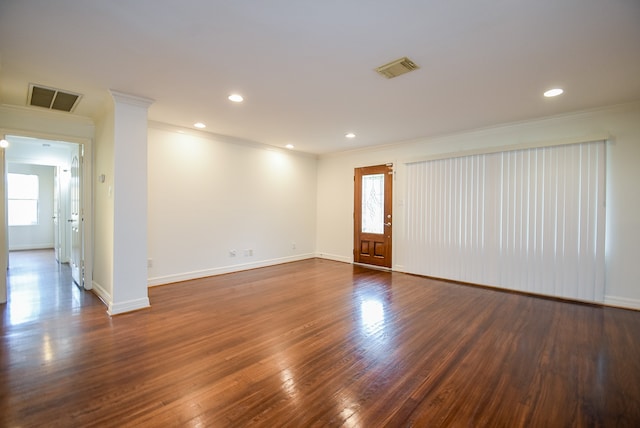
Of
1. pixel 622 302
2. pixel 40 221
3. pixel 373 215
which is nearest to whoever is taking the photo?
pixel 622 302

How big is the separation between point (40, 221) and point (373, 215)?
9777 mm

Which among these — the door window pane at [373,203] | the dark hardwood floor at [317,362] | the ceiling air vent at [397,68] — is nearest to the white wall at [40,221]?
the dark hardwood floor at [317,362]

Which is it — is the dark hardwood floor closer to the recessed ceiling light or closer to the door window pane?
the door window pane

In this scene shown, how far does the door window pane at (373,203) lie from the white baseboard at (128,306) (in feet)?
14.4

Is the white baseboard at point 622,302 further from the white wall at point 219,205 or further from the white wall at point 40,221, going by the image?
the white wall at point 40,221

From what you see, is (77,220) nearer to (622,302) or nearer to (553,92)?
(553,92)

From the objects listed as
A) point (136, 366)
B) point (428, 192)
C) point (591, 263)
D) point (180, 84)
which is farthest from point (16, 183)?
point (591, 263)

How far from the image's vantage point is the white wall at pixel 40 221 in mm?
8117

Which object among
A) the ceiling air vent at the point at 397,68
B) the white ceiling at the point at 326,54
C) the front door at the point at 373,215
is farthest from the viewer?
the front door at the point at 373,215

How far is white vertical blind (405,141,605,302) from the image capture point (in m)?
3.94

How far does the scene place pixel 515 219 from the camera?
449 cm

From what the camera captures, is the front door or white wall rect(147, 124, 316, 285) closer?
white wall rect(147, 124, 316, 285)

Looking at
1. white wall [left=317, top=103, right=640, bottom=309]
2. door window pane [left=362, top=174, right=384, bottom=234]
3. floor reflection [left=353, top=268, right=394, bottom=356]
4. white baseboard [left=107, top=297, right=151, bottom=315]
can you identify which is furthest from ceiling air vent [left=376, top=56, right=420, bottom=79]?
white baseboard [left=107, top=297, right=151, bottom=315]

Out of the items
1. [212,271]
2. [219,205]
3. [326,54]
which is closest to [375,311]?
[326,54]
